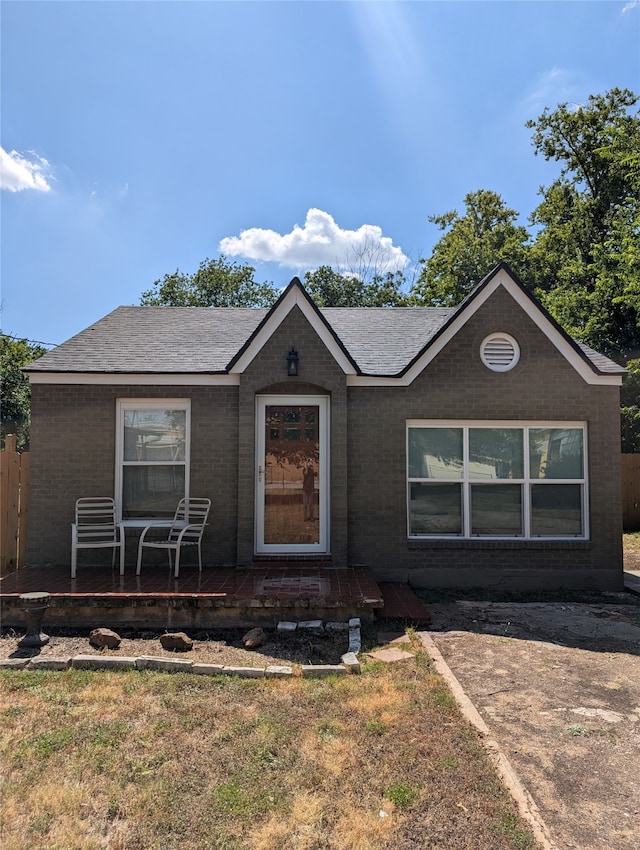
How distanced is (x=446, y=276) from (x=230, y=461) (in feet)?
81.6

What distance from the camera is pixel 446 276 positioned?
96.9 feet

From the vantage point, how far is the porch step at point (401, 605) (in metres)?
6.45

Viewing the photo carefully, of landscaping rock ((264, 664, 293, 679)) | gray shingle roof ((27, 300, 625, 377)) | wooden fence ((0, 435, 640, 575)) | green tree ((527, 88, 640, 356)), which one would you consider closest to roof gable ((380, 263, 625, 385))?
gray shingle roof ((27, 300, 625, 377))

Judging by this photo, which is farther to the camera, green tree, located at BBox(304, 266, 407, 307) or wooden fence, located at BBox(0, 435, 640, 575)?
green tree, located at BBox(304, 266, 407, 307)

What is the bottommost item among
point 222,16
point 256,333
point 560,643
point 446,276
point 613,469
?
point 560,643

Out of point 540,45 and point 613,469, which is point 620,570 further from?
point 540,45

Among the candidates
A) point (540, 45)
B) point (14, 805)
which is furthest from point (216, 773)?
point (540, 45)

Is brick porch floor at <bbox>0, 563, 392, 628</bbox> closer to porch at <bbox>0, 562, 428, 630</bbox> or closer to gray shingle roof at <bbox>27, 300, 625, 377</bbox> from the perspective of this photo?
porch at <bbox>0, 562, 428, 630</bbox>

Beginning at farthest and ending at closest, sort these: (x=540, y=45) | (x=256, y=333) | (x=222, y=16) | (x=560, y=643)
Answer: (x=540, y=45) → (x=222, y=16) → (x=256, y=333) → (x=560, y=643)

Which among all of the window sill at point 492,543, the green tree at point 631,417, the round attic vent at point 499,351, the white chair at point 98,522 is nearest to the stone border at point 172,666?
the white chair at point 98,522

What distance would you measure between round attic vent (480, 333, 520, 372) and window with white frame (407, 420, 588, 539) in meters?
1.01

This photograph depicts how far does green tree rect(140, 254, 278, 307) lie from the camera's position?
127 feet

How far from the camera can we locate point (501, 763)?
338 cm

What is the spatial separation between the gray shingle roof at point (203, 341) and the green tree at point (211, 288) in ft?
92.2
